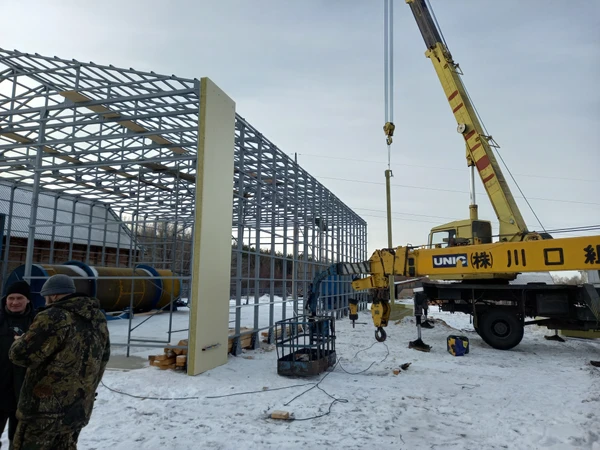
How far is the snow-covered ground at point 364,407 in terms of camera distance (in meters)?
4.59

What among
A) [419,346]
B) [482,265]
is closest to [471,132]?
[482,265]

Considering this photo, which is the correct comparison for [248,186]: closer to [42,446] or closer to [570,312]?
[570,312]

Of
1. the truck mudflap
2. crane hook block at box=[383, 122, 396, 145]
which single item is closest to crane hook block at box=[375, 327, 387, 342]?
the truck mudflap

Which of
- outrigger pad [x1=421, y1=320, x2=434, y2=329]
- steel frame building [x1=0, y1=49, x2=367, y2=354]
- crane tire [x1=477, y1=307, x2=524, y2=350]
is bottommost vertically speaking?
outrigger pad [x1=421, y1=320, x2=434, y2=329]

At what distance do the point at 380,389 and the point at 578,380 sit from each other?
3.98 m

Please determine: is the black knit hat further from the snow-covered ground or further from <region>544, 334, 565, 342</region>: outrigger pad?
<region>544, 334, 565, 342</region>: outrigger pad

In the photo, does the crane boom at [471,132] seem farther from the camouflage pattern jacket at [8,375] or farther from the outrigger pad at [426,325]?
the camouflage pattern jacket at [8,375]

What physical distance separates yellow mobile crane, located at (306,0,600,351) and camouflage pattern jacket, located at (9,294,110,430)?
19.0 ft

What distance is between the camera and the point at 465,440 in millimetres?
4645

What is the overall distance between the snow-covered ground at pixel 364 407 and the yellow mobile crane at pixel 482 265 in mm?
1364

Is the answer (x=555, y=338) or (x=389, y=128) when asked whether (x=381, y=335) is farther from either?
(x=389, y=128)

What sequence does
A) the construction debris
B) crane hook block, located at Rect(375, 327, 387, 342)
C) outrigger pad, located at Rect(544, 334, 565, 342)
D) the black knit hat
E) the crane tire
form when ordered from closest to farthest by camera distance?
the black knit hat
the construction debris
crane hook block, located at Rect(375, 327, 387, 342)
the crane tire
outrigger pad, located at Rect(544, 334, 565, 342)

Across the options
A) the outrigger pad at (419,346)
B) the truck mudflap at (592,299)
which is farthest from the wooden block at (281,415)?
the truck mudflap at (592,299)

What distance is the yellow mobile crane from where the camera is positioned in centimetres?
838
